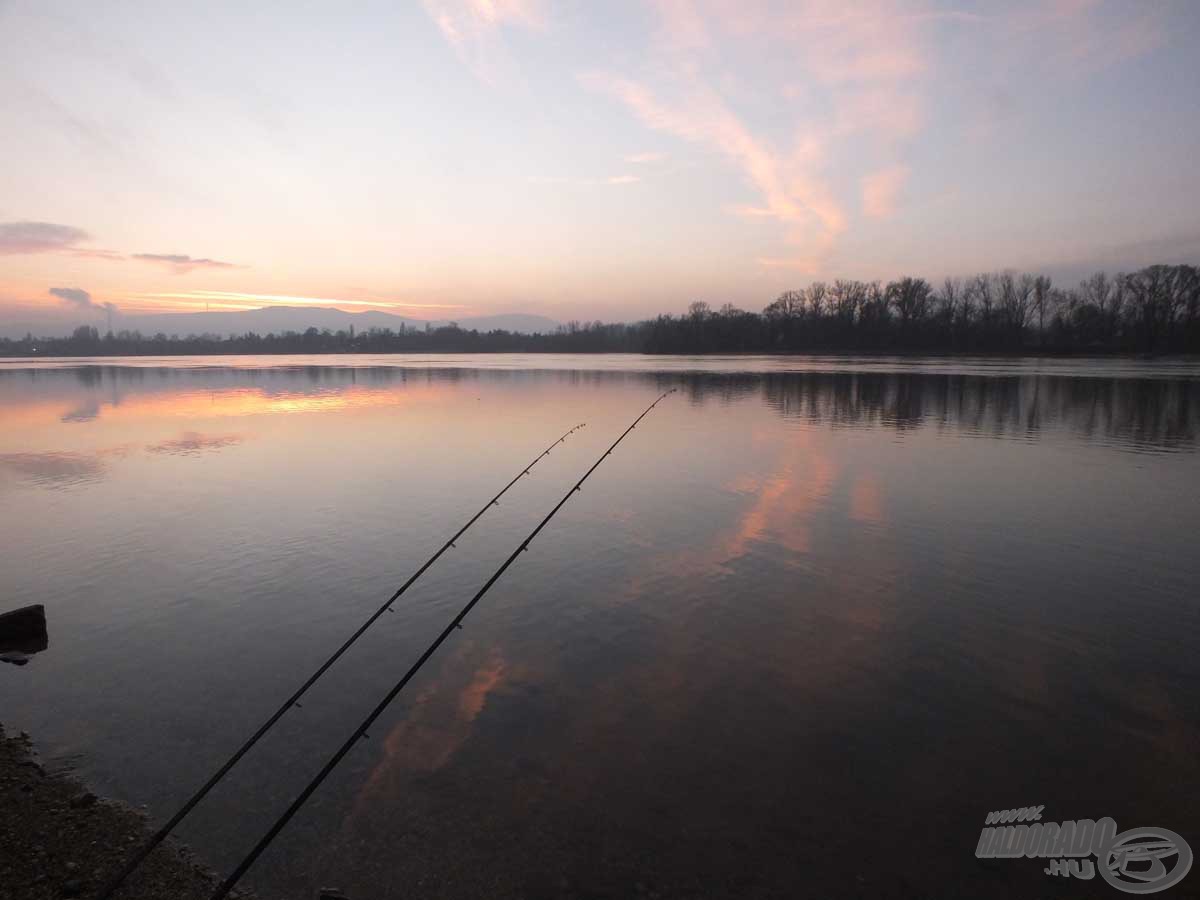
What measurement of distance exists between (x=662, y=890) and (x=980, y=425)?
2849 centimetres

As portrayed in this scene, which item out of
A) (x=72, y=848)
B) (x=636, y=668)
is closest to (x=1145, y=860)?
(x=636, y=668)

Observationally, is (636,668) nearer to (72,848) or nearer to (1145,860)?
(1145,860)

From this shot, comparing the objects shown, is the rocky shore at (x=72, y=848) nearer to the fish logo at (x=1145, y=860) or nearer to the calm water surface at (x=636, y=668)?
the calm water surface at (x=636, y=668)

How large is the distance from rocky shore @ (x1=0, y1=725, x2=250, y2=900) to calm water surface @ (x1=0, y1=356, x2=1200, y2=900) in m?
0.29

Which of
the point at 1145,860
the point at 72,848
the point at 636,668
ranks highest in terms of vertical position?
the point at 72,848

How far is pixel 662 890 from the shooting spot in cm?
464

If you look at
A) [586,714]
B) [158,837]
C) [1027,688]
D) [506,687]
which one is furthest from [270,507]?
[1027,688]

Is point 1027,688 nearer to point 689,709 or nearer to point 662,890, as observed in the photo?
point 689,709

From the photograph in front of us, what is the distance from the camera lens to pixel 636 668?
7723 mm

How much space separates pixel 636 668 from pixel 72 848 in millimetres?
5209

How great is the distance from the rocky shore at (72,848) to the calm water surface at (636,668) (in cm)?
29

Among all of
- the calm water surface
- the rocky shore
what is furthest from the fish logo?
the rocky shore

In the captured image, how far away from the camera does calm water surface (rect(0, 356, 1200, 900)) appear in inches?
201

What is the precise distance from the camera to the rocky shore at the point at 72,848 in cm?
430
